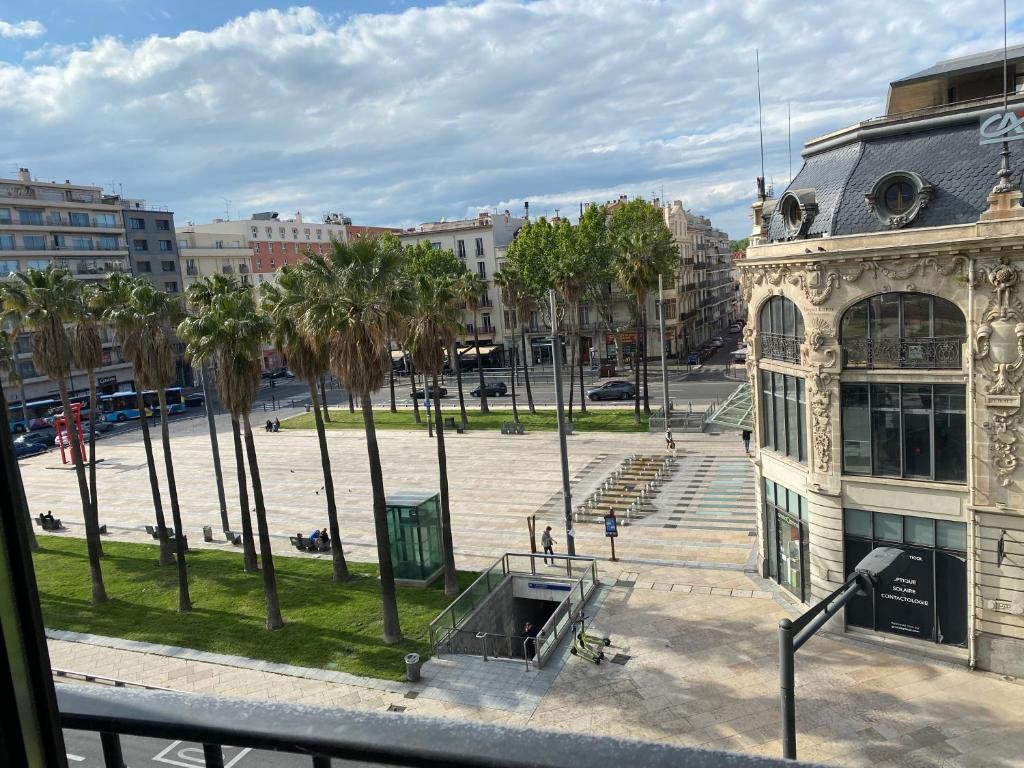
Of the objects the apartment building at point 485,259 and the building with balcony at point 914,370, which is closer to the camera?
the building with balcony at point 914,370

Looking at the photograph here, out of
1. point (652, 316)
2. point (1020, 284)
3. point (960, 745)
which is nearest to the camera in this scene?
point (960, 745)

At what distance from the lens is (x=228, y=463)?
51.3 metres

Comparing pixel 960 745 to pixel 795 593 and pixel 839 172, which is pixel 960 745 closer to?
pixel 795 593

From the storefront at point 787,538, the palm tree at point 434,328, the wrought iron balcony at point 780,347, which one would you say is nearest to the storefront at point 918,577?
the storefront at point 787,538

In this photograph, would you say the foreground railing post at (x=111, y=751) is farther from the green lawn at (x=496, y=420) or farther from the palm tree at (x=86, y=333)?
the green lawn at (x=496, y=420)

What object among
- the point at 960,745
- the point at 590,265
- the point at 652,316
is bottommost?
the point at 960,745

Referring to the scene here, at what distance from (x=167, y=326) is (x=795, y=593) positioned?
2353 centimetres

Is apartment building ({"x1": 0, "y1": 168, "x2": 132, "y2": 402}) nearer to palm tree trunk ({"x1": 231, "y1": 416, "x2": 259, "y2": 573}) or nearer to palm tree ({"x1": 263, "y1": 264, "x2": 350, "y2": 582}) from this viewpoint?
palm tree trunk ({"x1": 231, "y1": 416, "x2": 259, "y2": 573})

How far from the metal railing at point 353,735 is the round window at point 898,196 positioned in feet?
72.5

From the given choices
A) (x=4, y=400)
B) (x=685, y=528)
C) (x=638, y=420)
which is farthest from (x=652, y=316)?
(x=4, y=400)

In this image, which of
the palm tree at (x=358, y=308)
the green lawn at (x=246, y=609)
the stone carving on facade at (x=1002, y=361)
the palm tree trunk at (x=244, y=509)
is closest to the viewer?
the stone carving on facade at (x=1002, y=361)

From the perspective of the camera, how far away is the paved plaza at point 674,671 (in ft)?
57.0

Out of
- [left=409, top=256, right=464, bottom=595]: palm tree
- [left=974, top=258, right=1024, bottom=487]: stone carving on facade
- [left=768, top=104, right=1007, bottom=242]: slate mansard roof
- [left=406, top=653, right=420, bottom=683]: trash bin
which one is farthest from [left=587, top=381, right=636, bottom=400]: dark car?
[left=406, top=653, right=420, bottom=683]: trash bin

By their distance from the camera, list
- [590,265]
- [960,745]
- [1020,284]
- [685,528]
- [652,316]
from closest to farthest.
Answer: [960,745] → [1020,284] → [685,528] → [590,265] → [652,316]
